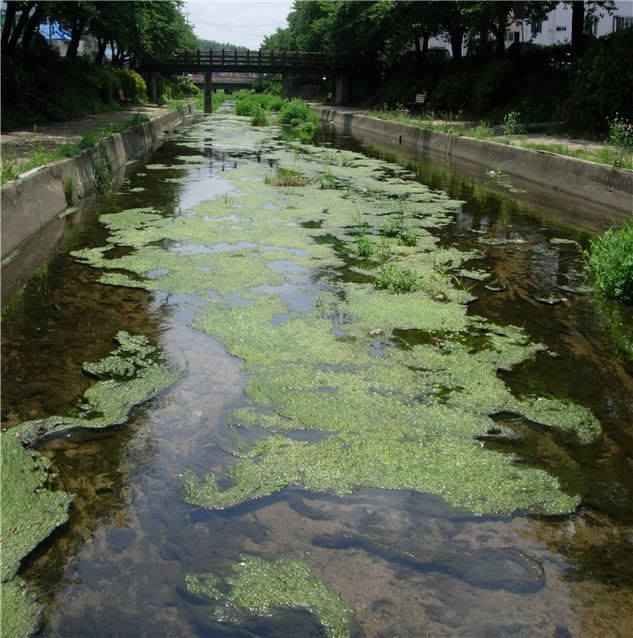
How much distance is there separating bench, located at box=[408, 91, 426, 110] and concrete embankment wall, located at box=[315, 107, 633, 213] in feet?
20.4

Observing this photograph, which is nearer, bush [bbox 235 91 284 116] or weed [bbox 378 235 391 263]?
weed [bbox 378 235 391 263]

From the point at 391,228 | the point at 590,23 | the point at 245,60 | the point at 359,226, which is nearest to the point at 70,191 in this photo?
the point at 359,226

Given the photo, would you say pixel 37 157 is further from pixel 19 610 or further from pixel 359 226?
pixel 19 610

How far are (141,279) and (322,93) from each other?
52661 millimetres

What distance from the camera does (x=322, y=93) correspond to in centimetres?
5678

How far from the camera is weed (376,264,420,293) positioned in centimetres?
675

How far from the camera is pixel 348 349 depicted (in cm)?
537

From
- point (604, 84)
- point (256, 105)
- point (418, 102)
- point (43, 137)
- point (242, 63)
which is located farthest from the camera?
point (242, 63)

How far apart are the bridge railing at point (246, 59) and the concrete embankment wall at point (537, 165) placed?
81.0 ft

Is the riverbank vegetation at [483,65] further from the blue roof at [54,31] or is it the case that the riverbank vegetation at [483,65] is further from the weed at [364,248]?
the blue roof at [54,31]

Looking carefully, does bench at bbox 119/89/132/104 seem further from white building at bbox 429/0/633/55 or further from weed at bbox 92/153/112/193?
weed at bbox 92/153/112/193

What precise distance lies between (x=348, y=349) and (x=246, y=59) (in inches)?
1831

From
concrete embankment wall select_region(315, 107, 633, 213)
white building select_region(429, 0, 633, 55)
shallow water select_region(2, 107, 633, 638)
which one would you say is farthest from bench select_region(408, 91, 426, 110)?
shallow water select_region(2, 107, 633, 638)

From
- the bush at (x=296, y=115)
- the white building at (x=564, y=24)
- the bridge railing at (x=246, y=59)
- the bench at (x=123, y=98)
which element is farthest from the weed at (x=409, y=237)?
the bridge railing at (x=246, y=59)
